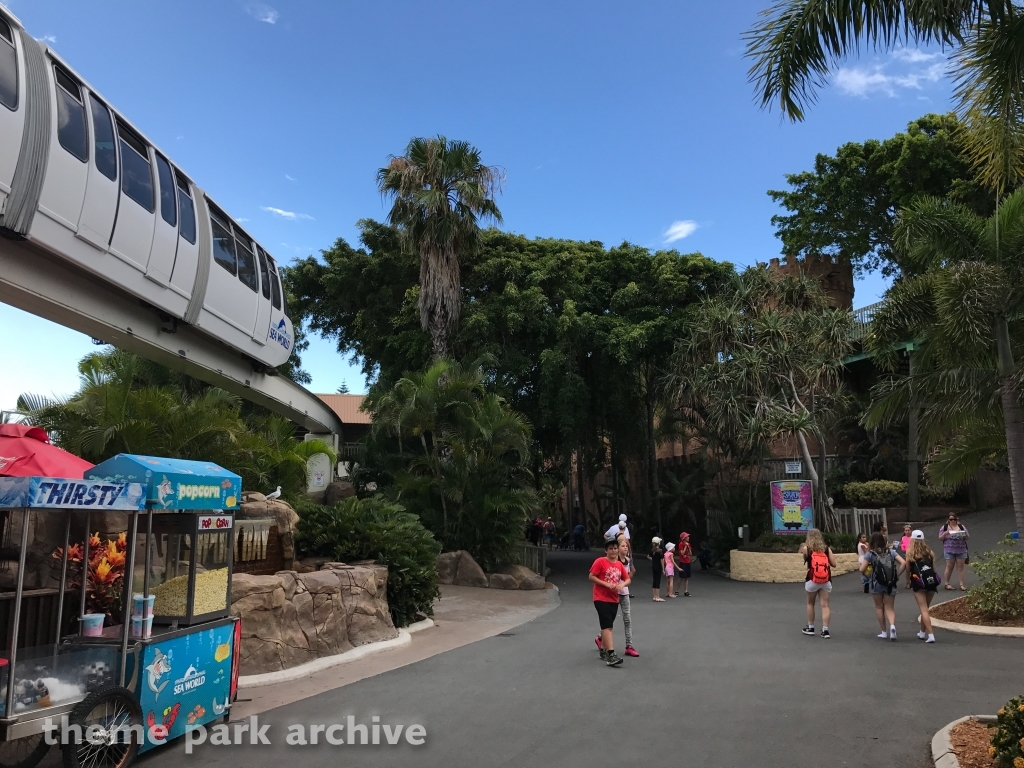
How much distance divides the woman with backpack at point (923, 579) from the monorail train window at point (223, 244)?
1223cm

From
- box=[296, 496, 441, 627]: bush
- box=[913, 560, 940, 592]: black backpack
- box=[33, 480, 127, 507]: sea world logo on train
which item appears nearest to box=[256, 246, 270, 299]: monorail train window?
box=[296, 496, 441, 627]: bush

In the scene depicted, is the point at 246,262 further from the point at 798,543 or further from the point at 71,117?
the point at 798,543

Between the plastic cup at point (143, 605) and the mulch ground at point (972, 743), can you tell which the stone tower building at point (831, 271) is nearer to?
the mulch ground at point (972, 743)

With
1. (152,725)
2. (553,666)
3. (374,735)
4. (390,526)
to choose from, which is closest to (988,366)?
(553,666)

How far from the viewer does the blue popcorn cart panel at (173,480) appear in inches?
243

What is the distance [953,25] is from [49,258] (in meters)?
11.0

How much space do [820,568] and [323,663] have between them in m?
7.28

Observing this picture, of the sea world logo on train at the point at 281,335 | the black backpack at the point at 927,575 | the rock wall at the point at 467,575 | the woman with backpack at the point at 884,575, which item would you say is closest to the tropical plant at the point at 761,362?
the rock wall at the point at 467,575

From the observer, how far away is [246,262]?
1553 centimetres

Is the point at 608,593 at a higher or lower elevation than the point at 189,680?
higher

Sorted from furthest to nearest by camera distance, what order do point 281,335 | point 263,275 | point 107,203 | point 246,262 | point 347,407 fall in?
1. point 347,407
2. point 281,335
3. point 263,275
4. point 246,262
5. point 107,203

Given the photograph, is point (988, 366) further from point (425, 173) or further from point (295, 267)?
point (295, 267)

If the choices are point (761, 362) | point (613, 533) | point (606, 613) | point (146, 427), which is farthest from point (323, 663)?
point (761, 362)

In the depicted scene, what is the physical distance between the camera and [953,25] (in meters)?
7.23
